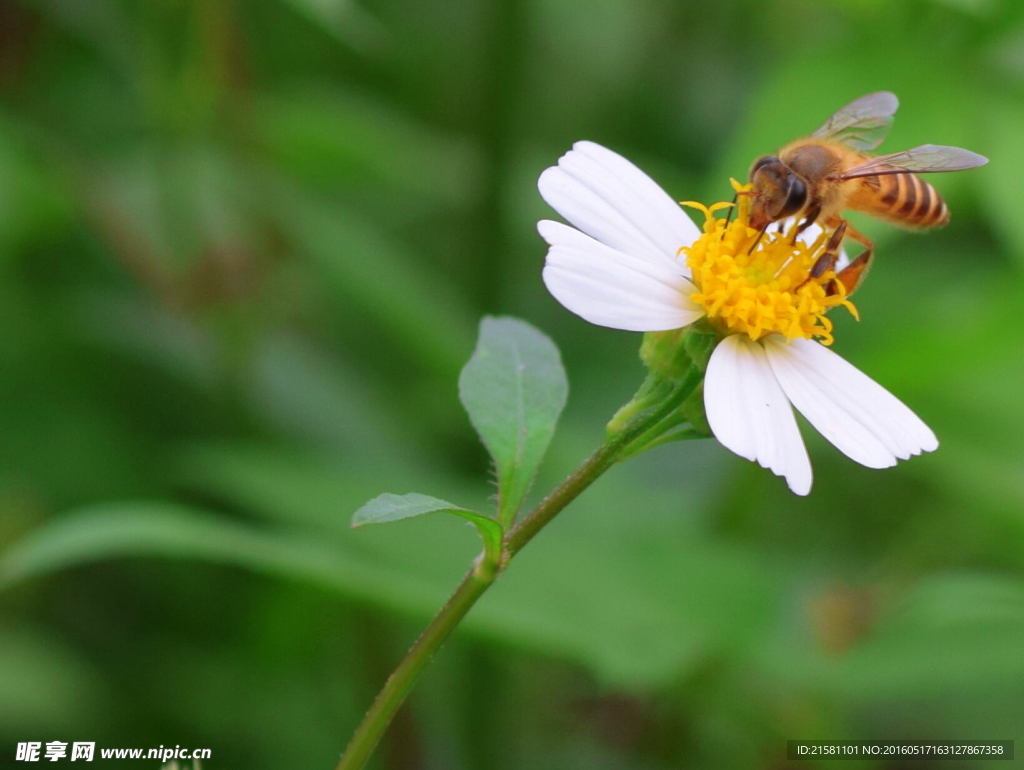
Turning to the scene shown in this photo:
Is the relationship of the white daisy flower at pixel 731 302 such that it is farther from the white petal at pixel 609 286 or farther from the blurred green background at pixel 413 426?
the blurred green background at pixel 413 426

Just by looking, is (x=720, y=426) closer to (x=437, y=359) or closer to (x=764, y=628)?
(x=764, y=628)

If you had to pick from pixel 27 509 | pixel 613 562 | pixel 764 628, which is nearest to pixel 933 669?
pixel 764 628

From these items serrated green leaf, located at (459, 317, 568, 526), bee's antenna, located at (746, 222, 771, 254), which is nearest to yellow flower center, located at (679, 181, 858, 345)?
bee's antenna, located at (746, 222, 771, 254)

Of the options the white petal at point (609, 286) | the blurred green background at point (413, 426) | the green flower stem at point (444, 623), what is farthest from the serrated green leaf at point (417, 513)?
the blurred green background at point (413, 426)

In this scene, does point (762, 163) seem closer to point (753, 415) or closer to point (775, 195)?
point (775, 195)

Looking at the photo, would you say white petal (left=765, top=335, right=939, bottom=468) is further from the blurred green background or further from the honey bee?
the blurred green background

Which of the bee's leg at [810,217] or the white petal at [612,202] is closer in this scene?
the white petal at [612,202]

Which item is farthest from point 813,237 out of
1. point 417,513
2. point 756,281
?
point 417,513
